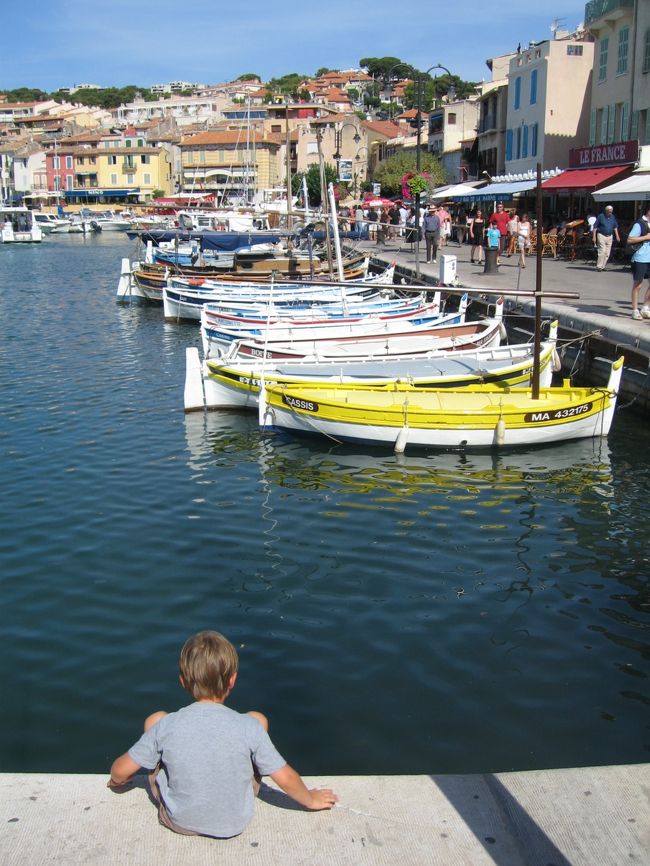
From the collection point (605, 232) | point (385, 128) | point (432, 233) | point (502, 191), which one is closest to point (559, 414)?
point (605, 232)

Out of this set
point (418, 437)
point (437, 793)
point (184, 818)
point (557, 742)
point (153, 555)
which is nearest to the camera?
point (184, 818)

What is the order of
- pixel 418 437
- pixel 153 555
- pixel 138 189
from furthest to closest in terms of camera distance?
pixel 138 189 → pixel 418 437 → pixel 153 555

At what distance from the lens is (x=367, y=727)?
6.90 meters

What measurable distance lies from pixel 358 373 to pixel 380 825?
42.2ft

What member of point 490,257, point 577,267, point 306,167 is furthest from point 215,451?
point 306,167

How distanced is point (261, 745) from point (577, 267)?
27.4m

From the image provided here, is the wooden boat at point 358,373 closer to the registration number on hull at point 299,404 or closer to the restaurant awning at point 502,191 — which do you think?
the registration number on hull at point 299,404

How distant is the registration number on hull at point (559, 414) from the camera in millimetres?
14297

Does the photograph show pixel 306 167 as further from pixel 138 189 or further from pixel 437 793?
pixel 437 793

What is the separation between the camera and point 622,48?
36062 mm

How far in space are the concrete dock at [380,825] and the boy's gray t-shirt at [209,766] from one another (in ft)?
0.39

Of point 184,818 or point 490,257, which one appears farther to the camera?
point 490,257

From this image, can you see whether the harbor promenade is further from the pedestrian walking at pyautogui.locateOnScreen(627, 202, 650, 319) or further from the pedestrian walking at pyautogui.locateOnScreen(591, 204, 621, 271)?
the pedestrian walking at pyautogui.locateOnScreen(591, 204, 621, 271)

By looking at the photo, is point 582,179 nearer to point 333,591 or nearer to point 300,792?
point 333,591
